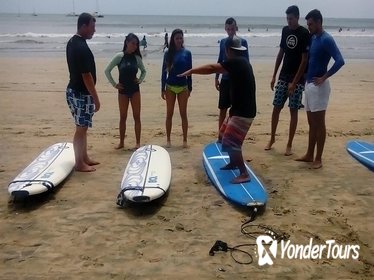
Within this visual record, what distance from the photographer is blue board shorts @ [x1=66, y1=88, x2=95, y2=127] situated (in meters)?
4.94

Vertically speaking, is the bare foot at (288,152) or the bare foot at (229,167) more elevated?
the bare foot at (229,167)

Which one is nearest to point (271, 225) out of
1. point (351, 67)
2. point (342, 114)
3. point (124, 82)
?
point (124, 82)

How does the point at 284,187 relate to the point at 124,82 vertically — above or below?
below

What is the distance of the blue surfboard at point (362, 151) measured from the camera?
5.44 meters

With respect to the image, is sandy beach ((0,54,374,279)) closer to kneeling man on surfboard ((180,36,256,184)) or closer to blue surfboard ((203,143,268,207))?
blue surfboard ((203,143,268,207))

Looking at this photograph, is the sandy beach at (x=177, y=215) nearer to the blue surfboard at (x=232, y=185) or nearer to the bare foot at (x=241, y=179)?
the blue surfboard at (x=232, y=185)

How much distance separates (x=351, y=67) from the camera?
1775cm

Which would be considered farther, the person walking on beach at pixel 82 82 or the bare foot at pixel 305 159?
the bare foot at pixel 305 159

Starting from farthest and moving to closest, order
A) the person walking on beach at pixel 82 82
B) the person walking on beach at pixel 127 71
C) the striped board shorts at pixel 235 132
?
the person walking on beach at pixel 127 71
the person walking on beach at pixel 82 82
the striped board shorts at pixel 235 132

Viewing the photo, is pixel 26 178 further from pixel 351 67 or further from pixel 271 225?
pixel 351 67

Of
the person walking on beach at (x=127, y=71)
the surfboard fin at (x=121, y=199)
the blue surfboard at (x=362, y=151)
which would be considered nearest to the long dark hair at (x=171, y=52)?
the person walking on beach at (x=127, y=71)

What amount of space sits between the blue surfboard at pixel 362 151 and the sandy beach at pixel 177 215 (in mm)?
125

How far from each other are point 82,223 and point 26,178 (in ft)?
3.57

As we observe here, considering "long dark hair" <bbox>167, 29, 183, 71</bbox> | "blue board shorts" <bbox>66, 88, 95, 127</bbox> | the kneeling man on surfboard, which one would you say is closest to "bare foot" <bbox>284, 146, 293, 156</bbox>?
the kneeling man on surfboard
